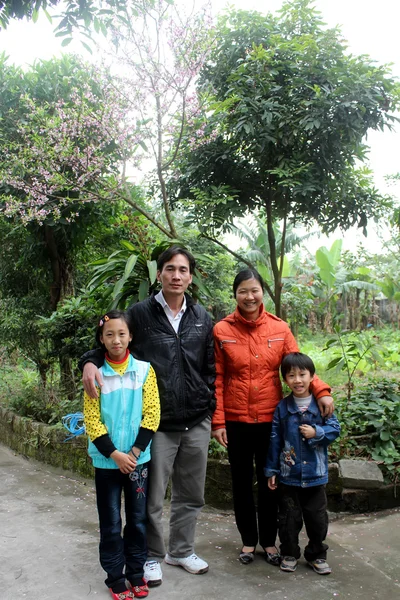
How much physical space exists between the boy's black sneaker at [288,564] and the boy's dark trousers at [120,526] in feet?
2.47

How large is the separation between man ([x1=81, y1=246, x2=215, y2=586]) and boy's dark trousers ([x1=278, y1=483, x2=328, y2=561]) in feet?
1.48

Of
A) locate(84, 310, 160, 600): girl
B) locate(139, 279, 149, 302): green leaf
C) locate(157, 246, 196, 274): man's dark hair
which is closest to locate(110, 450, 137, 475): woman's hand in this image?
locate(84, 310, 160, 600): girl

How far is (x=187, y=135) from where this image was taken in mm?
5039

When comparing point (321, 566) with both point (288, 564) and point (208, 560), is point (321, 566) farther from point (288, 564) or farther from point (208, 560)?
point (208, 560)

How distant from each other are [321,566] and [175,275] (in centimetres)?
172

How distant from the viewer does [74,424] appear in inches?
188

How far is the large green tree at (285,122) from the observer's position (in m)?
4.65

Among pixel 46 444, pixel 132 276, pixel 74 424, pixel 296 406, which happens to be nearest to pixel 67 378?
pixel 46 444

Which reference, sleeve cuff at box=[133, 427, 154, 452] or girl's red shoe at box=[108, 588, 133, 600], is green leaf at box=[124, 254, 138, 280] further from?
girl's red shoe at box=[108, 588, 133, 600]

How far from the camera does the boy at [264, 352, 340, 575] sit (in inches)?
108

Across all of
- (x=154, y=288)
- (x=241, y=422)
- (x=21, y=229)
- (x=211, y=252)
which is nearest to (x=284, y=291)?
(x=211, y=252)

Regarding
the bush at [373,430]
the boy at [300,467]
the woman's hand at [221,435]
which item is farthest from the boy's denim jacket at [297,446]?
the bush at [373,430]

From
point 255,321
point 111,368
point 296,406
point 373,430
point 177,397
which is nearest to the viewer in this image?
point 111,368

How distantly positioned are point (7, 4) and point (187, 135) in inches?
92.2
